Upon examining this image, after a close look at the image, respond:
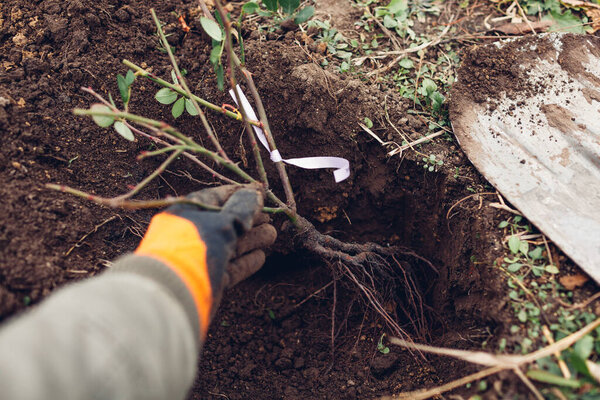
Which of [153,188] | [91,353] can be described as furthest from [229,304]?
[91,353]

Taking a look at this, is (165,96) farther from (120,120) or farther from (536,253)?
(536,253)

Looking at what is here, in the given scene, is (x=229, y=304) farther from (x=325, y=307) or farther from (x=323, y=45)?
(x=323, y=45)

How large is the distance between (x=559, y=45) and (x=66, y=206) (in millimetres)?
2013

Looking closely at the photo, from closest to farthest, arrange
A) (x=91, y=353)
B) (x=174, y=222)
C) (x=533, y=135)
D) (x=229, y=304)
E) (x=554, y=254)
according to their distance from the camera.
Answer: (x=91, y=353) → (x=174, y=222) → (x=554, y=254) → (x=533, y=135) → (x=229, y=304)

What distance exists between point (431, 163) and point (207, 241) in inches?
38.1

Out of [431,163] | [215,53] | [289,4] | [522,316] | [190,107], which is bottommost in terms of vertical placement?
[522,316]

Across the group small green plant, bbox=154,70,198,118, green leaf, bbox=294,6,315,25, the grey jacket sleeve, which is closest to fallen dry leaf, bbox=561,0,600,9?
green leaf, bbox=294,6,315,25

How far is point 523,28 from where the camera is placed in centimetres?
191

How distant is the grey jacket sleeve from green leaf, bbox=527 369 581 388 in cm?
87

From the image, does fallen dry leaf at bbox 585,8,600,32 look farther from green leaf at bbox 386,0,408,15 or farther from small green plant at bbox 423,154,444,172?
small green plant at bbox 423,154,444,172

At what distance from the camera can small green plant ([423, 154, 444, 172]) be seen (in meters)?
1.63

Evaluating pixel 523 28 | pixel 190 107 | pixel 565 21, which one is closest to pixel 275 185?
pixel 190 107

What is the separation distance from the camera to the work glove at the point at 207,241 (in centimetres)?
103

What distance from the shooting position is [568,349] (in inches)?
45.9
